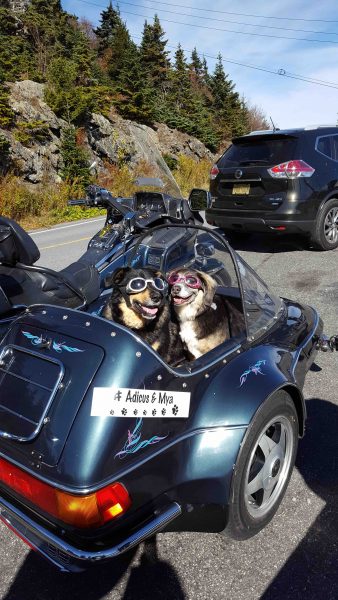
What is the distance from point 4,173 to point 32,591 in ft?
57.4

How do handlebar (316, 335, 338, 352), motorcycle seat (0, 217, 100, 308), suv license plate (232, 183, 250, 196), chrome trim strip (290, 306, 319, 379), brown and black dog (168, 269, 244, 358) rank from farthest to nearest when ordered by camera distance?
suv license plate (232, 183, 250, 196) → handlebar (316, 335, 338, 352) → motorcycle seat (0, 217, 100, 308) → brown and black dog (168, 269, 244, 358) → chrome trim strip (290, 306, 319, 379)

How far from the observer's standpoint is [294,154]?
254 inches

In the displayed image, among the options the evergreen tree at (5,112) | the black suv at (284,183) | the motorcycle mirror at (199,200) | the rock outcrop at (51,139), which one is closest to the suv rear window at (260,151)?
the black suv at (284,183)

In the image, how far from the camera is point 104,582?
6.62 ft

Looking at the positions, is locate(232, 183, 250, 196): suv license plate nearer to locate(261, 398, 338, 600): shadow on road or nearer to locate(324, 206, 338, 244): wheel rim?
locate(324, 206, 338, 244): wheel rim

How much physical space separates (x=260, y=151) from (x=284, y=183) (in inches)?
29.1

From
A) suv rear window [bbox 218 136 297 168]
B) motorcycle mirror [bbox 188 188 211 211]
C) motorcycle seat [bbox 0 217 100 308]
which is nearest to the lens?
motorcycle seat [bbox 0 217 100 308]

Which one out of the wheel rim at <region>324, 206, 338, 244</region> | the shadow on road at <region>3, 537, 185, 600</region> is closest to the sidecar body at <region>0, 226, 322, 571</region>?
the shadow on road at <region>3, 537, 185, 600</region>

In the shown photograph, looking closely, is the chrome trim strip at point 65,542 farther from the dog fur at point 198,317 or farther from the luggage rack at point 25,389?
the dog fur at point 198,317

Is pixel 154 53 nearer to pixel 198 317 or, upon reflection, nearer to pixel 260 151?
pixel 260 151

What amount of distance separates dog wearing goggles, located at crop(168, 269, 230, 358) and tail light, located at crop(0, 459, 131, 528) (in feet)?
3.80

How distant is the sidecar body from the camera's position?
165cm

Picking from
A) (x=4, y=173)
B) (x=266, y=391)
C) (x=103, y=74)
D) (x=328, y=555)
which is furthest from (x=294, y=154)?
(x=103, y=74)

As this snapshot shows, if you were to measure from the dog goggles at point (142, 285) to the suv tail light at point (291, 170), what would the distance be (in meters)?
4.71
